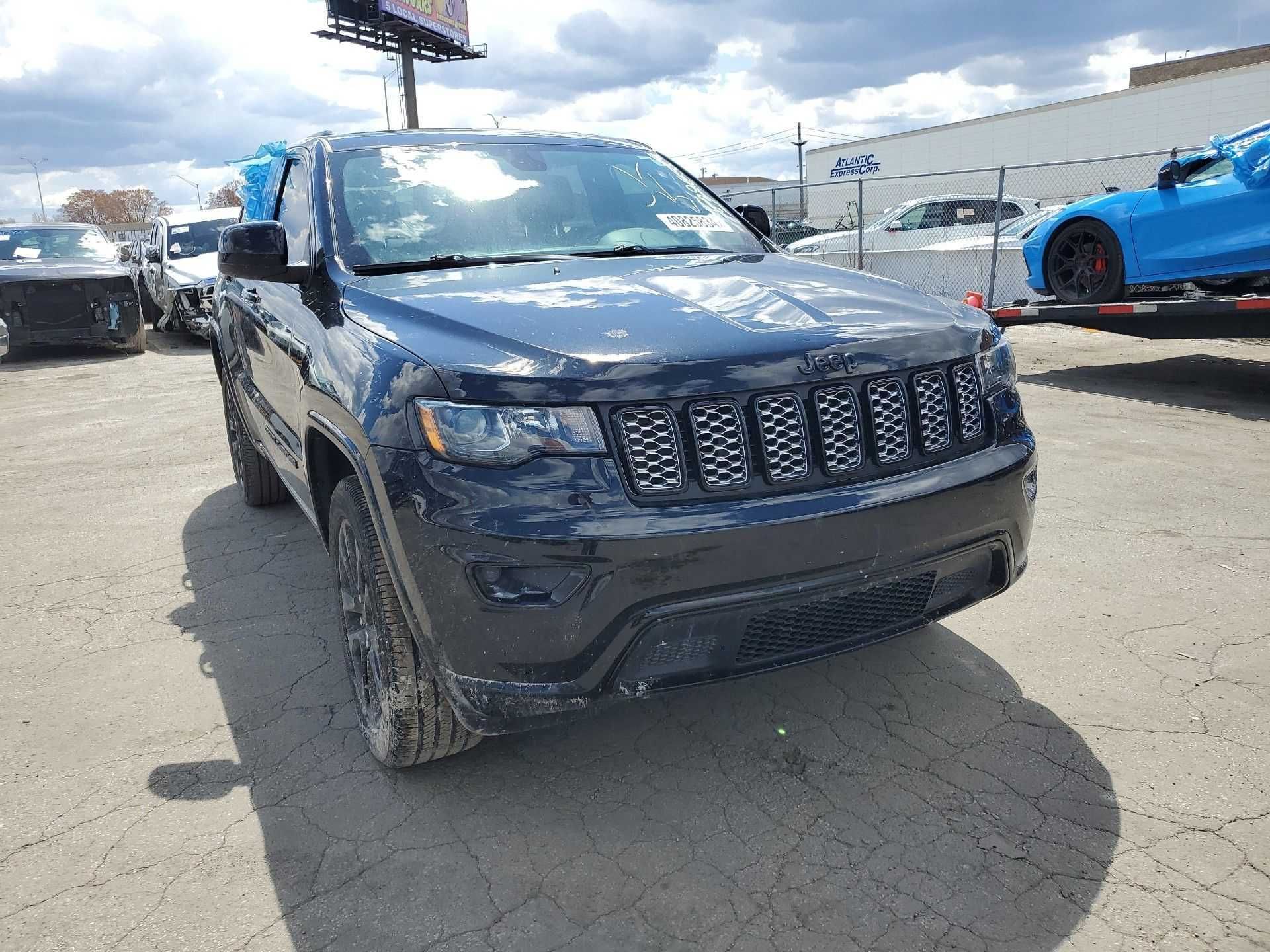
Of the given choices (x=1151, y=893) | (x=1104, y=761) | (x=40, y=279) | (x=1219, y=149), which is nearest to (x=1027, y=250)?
(x=1219, y=149)

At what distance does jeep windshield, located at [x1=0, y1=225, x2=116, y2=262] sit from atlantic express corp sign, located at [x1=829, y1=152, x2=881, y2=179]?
29931mm

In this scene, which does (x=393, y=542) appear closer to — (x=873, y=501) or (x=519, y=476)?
(x=519, y=476)

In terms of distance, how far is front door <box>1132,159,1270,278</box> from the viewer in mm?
7055

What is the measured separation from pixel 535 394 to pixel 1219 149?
7204mm

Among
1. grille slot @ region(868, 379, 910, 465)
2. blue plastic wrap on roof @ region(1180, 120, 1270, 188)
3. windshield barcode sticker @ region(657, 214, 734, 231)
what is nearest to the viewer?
grille slot @ region(868, 379, 910, 465)

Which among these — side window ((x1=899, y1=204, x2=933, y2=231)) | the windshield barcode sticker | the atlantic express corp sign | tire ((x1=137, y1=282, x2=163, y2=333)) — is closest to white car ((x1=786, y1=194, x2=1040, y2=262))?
side window ((x1=899, y1=204, x2=933, y2=231))

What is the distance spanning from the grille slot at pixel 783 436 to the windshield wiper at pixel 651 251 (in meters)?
1.25

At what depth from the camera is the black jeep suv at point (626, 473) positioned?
2.09 m

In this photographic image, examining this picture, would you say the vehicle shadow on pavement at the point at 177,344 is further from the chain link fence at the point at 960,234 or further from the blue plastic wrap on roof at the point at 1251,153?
the blue plastic wrap on roof at the point at 1251,153

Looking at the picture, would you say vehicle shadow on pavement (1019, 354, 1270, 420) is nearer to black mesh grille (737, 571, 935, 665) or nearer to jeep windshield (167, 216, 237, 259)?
black mesh grille (737, 571, 935, 665)

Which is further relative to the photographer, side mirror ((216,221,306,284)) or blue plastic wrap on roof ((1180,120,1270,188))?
blue plastic wrap on roof ((1180,120,1270,188))

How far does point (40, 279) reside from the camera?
11961mm

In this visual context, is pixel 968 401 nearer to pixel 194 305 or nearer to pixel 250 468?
pixel 250 468

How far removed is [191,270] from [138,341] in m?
1.26
